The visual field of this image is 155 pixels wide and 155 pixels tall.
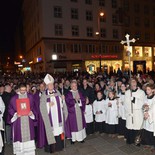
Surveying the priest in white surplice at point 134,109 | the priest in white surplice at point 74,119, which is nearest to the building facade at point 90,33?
the priest in white surplice at point 74,119

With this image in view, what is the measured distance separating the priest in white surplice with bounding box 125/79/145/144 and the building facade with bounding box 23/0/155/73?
2190 centimetres

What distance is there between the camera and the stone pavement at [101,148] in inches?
224

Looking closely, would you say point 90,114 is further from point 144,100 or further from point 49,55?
point 49,55

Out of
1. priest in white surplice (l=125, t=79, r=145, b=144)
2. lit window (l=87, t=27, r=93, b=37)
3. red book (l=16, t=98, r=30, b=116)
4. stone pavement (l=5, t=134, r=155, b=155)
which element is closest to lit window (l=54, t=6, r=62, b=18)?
lit window (l=87, t=27, r=93, b=37)

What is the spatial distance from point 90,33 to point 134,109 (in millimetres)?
27740

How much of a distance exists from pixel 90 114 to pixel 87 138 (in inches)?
36.6

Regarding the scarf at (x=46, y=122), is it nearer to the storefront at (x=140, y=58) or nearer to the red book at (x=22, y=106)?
the red book at (x=22, y=106)

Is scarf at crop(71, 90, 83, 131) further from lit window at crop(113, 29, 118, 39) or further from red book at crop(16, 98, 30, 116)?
lit window at crop(113, 29, 118, 39)

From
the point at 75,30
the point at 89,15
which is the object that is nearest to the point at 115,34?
the point at 89,15

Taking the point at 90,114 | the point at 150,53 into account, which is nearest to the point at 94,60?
the point at 150,53

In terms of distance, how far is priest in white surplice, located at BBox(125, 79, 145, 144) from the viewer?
5.88 meters

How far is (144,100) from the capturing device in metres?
5.89

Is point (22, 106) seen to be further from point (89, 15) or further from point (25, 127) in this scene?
point (89, 15)

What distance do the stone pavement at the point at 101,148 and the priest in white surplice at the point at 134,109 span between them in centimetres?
39
